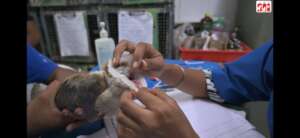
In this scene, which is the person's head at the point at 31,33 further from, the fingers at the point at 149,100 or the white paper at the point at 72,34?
the fingers at the point at 149,100

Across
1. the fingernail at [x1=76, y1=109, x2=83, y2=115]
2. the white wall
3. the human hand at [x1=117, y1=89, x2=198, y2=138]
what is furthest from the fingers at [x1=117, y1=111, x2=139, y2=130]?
the white wall

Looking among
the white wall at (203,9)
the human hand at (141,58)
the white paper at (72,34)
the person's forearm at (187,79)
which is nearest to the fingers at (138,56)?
the human hand at (141,58)

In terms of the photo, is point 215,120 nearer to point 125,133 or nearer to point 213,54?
point 125,133

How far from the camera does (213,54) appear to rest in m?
1.15

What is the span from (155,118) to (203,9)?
1208 millimetres

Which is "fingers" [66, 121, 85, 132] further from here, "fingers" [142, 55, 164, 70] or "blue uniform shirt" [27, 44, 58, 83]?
"blue uniform shirt" [27, 44, 58, 83]

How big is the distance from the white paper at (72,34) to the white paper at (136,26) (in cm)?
22

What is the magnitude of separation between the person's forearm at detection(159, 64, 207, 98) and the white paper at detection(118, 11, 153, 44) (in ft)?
1.63

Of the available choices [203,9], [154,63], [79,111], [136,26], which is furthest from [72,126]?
[203,9]

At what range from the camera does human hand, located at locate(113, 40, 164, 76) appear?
2.15ft

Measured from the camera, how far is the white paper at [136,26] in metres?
1.19

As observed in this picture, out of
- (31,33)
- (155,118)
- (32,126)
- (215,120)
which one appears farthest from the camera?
(31,33)
